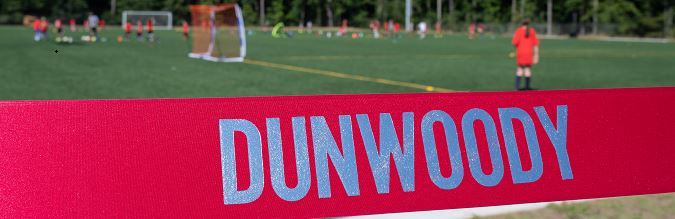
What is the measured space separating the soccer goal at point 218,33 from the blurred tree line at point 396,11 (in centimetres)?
3079

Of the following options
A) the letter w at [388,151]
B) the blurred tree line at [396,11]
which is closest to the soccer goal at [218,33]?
the letter w at [388,151]

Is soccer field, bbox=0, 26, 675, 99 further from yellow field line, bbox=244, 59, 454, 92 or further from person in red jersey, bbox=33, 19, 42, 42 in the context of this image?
person in red jersey, bbox=33, 19, 42, 42

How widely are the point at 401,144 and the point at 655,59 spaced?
104ft

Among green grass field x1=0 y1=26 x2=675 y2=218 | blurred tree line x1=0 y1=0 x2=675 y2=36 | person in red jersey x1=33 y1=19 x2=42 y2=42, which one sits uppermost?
blurred tree line x1=0 y1=0 x2=675 y2=36

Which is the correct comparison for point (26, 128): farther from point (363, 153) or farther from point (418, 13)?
point (418, 13)

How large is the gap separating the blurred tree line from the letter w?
212 feet

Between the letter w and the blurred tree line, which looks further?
the blurred tree line

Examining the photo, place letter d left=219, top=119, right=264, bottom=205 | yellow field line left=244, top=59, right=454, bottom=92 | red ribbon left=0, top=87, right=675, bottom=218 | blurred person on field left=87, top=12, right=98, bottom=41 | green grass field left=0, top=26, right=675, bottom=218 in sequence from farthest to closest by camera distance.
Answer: blurred person on field left=87, top=12, right=98, bottom=41 → yellow field line left=244, top=59, right=454, bottom=92 → green grass field left=0, top=26, right=675, bottom=218 → letter d left=219, top=119, right=264, bottom=205 → red ribbon left=0, top=87, right=675, bottom=218

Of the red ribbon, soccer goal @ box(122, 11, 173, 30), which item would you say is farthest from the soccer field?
Answer: soccer goal @ box(122, 11, 173, 30)

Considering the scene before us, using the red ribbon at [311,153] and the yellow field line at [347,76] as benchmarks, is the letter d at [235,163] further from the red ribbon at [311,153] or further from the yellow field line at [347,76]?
the yellow field line at [347,76]

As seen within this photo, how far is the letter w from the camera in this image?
6428 millimetres

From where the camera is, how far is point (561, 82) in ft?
76.0

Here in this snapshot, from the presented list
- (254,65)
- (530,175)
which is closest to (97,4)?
(254,65)

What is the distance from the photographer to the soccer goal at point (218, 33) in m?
32.3
